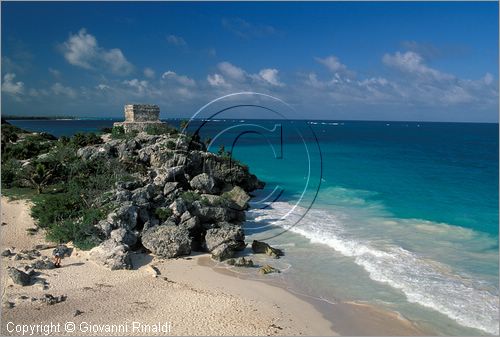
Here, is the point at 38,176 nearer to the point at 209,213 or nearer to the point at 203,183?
the point at 203,183

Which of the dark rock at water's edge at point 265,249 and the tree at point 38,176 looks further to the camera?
the tree at point 38,176

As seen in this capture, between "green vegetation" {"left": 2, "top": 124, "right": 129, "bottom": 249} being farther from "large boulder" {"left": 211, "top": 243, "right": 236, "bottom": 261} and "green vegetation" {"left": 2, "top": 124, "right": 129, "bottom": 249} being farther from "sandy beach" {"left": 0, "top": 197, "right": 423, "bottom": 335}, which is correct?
"large boulder" {"left": 211, "top": 243, "right": 236, "bottom": 261}

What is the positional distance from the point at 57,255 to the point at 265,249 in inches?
301

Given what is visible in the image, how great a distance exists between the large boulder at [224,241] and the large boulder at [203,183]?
20.2ft

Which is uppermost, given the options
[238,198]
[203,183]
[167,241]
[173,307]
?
[203,183]

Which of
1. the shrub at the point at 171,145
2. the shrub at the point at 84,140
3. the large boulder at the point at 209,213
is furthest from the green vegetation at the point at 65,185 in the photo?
the large boulder at the point at 209,213

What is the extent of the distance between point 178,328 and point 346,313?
4722mm

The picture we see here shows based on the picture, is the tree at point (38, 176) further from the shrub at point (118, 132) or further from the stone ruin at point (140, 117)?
the stone ruin at point (140, 117)

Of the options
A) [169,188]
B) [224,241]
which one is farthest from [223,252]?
[169,188]

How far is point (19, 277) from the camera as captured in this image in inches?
477

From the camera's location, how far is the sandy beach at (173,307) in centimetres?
1037

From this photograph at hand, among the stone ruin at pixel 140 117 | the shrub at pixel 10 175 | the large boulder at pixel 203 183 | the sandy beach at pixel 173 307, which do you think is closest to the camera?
the sandy beach at pixel 173 307

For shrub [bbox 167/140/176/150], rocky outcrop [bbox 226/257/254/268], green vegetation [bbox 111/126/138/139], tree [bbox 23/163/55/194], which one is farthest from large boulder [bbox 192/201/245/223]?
green vegetation [bbox 111/126/138/139]

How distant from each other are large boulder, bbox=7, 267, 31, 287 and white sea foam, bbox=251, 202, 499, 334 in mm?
10920
